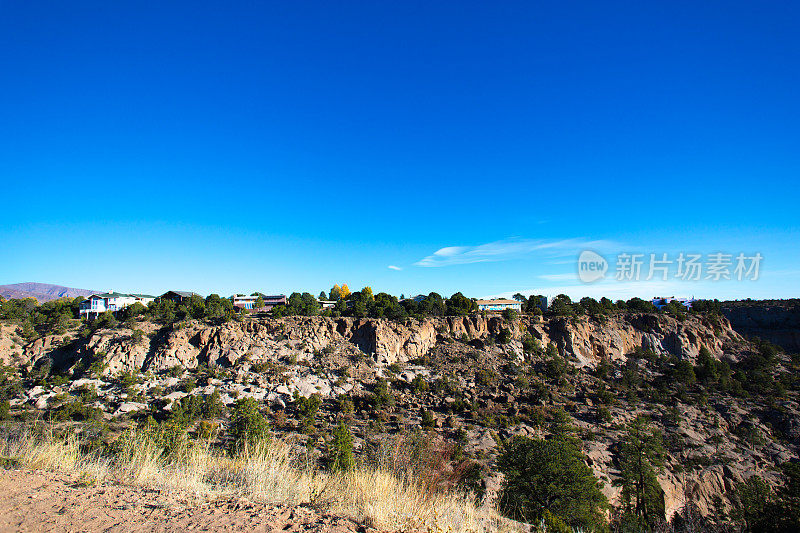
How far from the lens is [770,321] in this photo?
224 feet

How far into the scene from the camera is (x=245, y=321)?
38.7 m

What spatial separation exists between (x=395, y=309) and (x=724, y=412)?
34700 mm

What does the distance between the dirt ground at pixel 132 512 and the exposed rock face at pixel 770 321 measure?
8098 centimetres

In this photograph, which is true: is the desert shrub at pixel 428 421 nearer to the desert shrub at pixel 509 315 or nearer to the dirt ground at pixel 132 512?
the desert shrub at pixel 509 315

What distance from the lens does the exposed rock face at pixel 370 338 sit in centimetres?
3394

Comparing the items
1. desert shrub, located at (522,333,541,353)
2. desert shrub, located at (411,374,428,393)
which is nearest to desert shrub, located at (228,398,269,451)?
desert shrub, located at (411,374,428,393)

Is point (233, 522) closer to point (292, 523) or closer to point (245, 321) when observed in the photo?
point (292, 523)

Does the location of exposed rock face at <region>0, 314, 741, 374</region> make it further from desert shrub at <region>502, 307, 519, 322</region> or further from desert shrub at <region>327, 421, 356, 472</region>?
desert shrub at <region>327, 421, 356, 472</region>

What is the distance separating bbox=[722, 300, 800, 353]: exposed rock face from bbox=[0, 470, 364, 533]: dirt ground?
80980mm

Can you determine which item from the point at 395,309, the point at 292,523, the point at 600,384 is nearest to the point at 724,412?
the point at 600,384

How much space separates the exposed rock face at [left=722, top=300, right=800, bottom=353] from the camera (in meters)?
57.3

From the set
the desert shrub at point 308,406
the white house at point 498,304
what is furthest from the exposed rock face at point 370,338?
the white house at point 498,304

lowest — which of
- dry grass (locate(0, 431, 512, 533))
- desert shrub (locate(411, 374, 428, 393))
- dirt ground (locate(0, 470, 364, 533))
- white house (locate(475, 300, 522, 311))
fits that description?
desert shrub (locate(411, 374, 428, 393))

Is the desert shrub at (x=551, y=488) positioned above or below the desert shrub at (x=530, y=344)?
below
